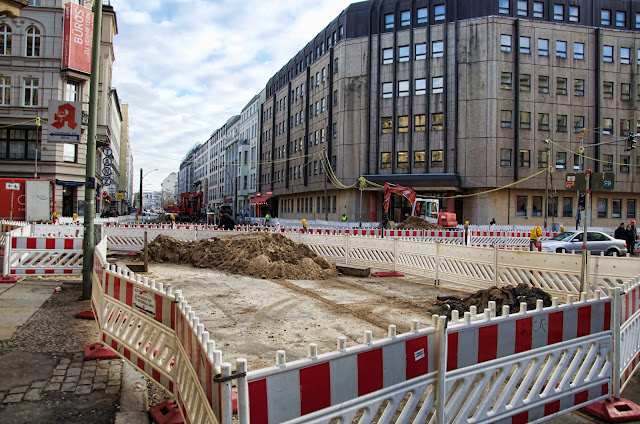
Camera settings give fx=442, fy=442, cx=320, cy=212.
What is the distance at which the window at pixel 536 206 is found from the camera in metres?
43.5

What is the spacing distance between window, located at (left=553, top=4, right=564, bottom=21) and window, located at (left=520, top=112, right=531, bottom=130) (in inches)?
400

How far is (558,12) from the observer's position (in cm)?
4394

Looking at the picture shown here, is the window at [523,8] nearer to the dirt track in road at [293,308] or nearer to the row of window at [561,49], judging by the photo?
the row of window at [561,49]

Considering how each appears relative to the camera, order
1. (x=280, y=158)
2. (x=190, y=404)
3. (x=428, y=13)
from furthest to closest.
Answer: (x=280, y=158)
(x=428, y=13)
(x=190, y=404)

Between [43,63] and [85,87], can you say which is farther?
[85,87]

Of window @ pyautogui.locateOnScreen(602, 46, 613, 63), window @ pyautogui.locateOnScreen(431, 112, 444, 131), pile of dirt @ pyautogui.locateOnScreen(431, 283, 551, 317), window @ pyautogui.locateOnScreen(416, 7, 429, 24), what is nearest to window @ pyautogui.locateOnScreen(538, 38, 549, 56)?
window @ pyautogui.locateOnScreen(602, 46, 613, 63)

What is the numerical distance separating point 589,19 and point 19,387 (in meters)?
54.0

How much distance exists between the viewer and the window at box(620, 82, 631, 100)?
44.8 metres

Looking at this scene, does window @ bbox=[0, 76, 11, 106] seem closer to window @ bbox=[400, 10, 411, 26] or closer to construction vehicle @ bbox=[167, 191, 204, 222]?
construction vehicle @ bbox=[167, 191, 204, 222]

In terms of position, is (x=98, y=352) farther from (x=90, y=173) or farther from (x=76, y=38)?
(x=76, y=38)

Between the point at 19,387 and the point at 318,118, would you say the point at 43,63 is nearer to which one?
the point at 318,118

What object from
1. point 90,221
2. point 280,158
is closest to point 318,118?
point 280,158

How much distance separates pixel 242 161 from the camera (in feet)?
276

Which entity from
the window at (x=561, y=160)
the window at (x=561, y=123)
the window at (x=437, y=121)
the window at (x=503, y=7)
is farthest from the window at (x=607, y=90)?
the window at (x=437, y=121)
